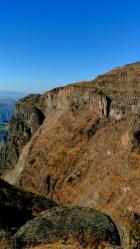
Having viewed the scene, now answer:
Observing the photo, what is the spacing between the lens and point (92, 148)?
128 metres

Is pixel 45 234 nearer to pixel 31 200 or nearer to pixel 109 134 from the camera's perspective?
pixel 31 200

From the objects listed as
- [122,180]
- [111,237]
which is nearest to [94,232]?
[111,237]

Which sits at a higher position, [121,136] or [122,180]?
[121,136]

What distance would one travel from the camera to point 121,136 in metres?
116

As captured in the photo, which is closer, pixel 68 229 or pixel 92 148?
pixel 68 229

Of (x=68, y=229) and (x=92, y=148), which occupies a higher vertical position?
(x=68, y=229)

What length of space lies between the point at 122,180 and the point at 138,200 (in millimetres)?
11910

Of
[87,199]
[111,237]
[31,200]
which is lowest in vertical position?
[87,199]

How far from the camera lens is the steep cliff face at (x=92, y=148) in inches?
4031

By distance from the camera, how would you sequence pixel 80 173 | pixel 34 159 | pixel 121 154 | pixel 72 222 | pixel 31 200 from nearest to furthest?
pixel 72 222 < pixel 31 200 < pixel 121 154 < pixel 80 173 < pixel 34 159

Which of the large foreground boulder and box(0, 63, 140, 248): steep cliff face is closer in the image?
the large foreground boulder

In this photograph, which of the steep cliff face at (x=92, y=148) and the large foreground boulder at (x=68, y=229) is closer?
the large foreground boulder at (x=68, y=229)

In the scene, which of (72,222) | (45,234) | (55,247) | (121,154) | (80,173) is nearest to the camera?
(55,247)

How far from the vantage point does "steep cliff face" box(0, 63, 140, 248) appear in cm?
10238
